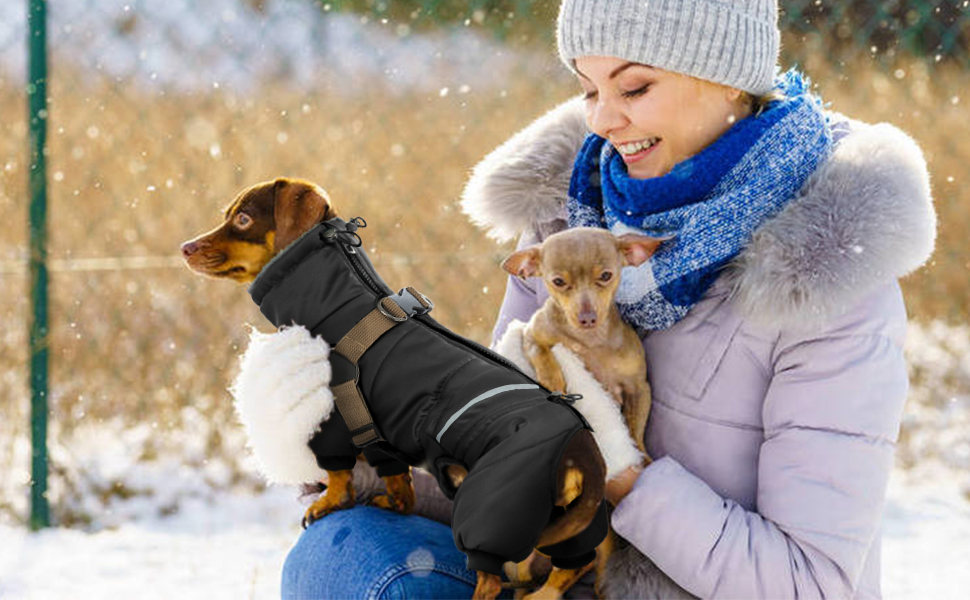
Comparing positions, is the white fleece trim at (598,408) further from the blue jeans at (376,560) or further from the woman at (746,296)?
the blue jeans at (376,560)

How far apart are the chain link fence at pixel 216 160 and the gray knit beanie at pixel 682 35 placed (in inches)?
87.0

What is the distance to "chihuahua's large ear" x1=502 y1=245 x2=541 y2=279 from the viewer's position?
6.84 feet

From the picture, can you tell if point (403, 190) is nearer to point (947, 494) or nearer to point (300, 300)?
point (947, 494)

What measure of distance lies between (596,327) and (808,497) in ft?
1.57

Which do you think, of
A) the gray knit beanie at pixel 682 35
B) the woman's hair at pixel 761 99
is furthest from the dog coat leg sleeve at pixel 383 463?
the woman's hair at pixel 761 99

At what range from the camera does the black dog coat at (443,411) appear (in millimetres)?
1623

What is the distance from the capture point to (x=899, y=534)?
3980 mm

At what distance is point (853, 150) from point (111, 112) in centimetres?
420

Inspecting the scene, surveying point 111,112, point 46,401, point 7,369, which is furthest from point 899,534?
point 111,112

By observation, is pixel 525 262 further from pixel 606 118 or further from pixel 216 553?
pixel 216 553

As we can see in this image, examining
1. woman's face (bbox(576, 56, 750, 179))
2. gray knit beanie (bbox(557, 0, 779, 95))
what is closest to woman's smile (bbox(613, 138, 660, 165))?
woman's face (bbox(576, 56, 750, 179))

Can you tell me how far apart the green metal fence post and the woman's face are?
231 centimetres

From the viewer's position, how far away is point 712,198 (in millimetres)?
1928

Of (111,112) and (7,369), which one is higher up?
(111,112)
